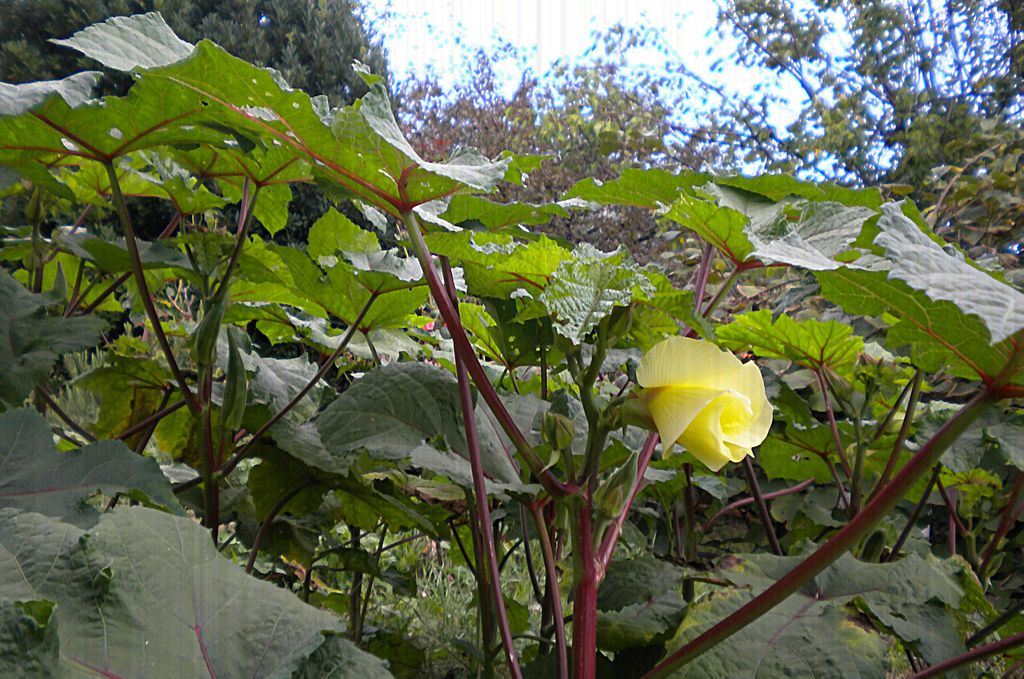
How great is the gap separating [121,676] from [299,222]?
20.3ft

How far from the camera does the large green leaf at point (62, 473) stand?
760mm

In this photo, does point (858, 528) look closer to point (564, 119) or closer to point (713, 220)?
point (713, 220)

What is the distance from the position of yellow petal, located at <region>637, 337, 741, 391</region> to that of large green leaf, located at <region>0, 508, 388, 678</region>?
32 centimetres

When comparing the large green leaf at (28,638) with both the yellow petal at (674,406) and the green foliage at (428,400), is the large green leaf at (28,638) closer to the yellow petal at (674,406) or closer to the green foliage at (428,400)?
the green foliage at (428,400)

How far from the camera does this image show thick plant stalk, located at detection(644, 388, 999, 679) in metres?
0.59

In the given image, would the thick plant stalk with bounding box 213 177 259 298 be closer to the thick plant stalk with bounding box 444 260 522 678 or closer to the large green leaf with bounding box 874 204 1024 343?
the thick plant stalk with bounding box 444 260 522 678

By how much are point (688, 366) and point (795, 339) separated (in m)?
0.65

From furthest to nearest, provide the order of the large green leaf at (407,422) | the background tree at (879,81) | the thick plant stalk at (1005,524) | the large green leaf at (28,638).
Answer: the background tree at (879,81) < the thick plant stalk at (1005,524) < the large green leaf at (407,422) < the large green leaf at (28,638)

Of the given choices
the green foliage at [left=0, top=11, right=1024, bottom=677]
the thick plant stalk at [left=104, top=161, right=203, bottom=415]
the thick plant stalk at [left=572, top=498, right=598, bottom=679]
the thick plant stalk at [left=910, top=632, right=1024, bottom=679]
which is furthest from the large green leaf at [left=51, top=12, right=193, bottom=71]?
the thick plant stalk at [left=910, top=632, right=1024, bottom=679]

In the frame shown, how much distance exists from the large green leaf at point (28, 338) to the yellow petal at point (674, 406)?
78cm

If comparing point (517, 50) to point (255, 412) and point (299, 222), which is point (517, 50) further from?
point (255, 412)

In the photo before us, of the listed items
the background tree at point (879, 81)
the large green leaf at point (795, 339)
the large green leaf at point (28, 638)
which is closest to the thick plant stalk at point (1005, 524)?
the large green leaf at point (795, 339)

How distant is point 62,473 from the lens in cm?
79

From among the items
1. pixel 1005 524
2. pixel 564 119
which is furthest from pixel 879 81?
pixel 1005 524
